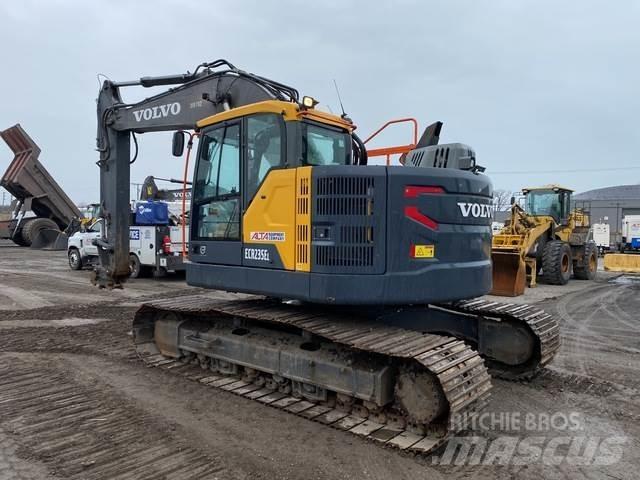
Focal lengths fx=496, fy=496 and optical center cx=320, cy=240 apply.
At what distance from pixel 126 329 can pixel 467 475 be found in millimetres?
6132

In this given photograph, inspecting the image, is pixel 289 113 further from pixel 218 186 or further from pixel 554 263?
pixel 554 263

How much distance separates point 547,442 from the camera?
4113mm

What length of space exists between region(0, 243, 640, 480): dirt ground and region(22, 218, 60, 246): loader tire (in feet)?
68.5

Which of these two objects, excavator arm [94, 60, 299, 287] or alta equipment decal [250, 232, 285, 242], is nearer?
alta equipment decal [250, 232, 285, 242]

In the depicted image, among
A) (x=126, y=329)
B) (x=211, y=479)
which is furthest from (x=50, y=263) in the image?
(x=211, y=479)

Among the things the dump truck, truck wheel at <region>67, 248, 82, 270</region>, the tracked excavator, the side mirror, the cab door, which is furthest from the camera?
the dump truck

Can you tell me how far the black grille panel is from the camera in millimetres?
4348

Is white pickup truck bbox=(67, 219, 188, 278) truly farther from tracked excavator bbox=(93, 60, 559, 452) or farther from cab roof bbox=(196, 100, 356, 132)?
cab roof bbox=(196, 100, 356, 132)

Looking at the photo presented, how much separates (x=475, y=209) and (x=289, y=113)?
6.58 ft

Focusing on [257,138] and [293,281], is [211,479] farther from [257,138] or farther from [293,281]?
[257,138]

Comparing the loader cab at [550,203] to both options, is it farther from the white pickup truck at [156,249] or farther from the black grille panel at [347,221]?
the black grille panel at [347,221]

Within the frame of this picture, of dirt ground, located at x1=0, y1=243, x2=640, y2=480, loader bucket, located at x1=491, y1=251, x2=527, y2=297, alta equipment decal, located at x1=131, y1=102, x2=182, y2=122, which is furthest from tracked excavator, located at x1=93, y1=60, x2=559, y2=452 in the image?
loader bucket, located at x1=491, y1=251, x2=527, y2=297

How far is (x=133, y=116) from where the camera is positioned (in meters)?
7.17

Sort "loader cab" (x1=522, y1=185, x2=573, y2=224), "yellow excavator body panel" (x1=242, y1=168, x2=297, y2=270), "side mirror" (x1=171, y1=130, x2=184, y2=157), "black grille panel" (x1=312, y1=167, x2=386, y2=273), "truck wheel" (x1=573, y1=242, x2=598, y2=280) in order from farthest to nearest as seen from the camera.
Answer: "truck wheel" (x1=573, y1=242, x2=598, y2=280) → "loader cab" (x1=522, y1=185, x2=573, y2=224) → "side mirror" (x1=171, y1=130, x2=184, y2=157) → "yellow excavator body panel" (x1=242, y1=168, x2=297, y2=270) → "black grille panel" (x1=312, y1=167, x2=386, y2=273)
